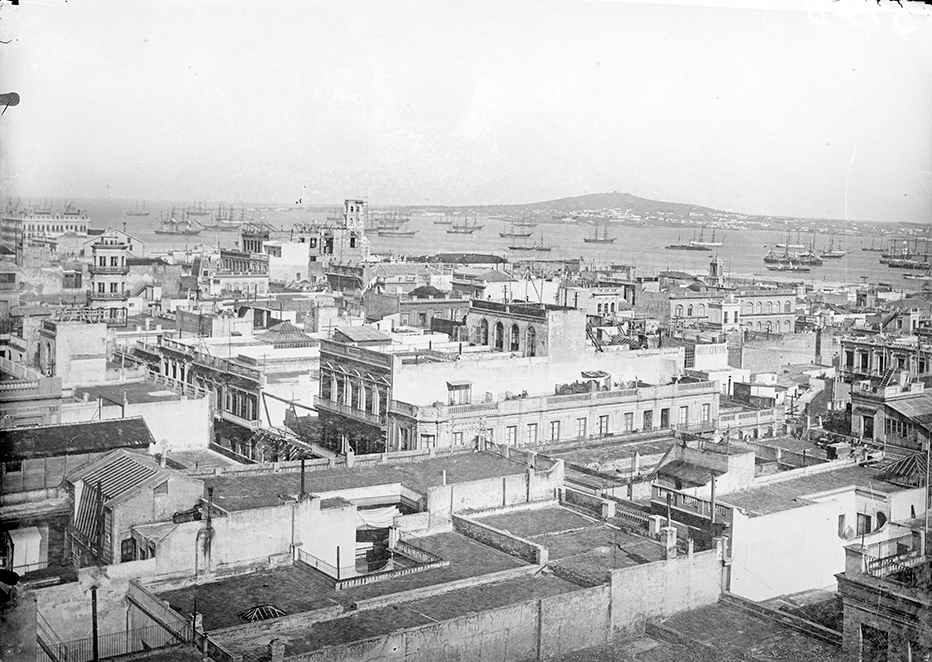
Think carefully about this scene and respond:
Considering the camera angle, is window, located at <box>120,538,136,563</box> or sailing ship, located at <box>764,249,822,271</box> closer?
window, located at <box>120,538,136,563</box>

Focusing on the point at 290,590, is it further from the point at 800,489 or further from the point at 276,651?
the point at 800,489

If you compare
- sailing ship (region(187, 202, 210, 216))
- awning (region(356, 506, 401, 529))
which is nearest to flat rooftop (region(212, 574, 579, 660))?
awning (region(356, 506, 401, 529))

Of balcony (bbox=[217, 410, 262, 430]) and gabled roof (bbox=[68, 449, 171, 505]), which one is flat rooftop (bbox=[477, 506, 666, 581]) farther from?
balcony (bbox=[217, 410, 262, 430])

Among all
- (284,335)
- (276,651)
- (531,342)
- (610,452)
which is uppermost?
(531,342)

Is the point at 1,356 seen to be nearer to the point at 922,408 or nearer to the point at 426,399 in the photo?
the point at 426,399

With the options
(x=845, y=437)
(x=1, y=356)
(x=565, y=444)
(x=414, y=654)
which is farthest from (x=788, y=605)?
(x=1, y=356)

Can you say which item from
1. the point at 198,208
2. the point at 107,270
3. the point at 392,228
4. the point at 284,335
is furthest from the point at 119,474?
the point at 392,228

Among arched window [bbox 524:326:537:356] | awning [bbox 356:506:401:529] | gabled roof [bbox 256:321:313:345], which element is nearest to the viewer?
awning [bbox 356:506:401:529]
